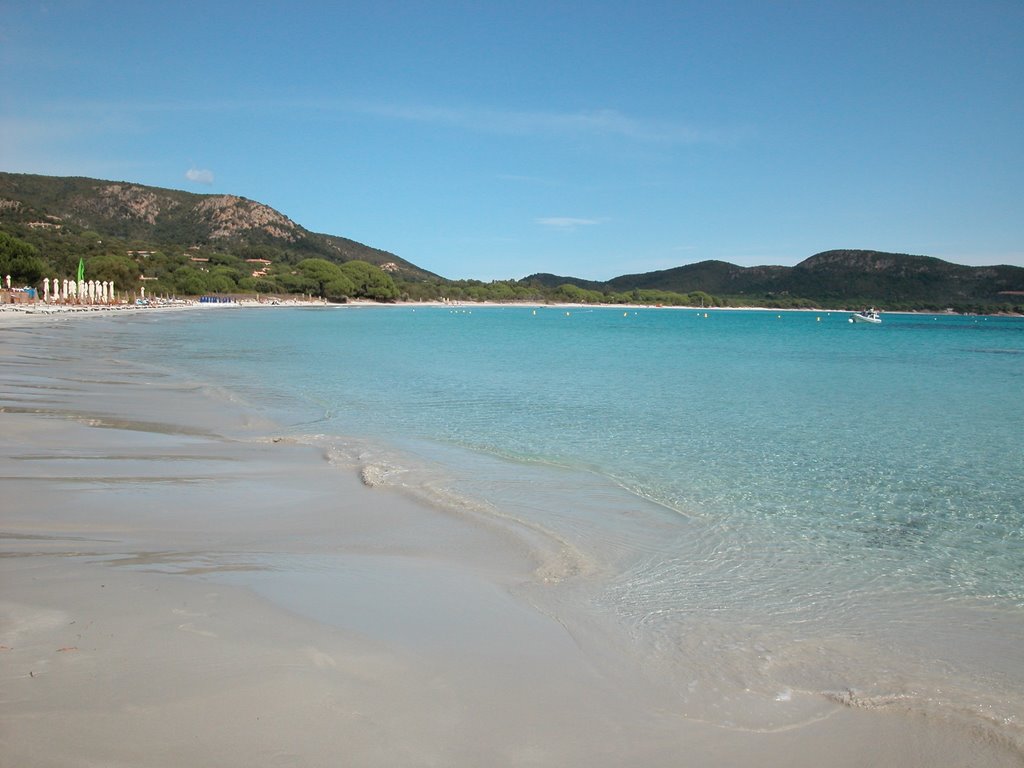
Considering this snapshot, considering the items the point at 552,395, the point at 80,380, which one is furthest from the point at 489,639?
the point at 80,380

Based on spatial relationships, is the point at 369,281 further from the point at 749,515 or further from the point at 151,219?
the point at 749,515

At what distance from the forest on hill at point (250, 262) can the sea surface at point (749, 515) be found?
7533cm

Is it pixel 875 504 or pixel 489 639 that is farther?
pixel 875 504

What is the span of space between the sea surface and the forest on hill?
75.3m

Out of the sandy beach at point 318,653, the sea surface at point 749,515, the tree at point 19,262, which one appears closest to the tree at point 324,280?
the tree at point 19,262

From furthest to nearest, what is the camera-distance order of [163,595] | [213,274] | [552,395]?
[213,274] → [552,395] → [163,595]

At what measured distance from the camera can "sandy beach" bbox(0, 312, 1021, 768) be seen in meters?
2.89

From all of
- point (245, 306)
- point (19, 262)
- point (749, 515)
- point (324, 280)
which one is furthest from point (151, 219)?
point (749, 515)

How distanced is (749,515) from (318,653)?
4692 mm

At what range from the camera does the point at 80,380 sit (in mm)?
15172

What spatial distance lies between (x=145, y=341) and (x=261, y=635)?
95.8 ft

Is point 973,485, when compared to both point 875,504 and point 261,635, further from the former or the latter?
point 261,635

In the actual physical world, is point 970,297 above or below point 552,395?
above

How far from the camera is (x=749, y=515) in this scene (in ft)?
23.2
